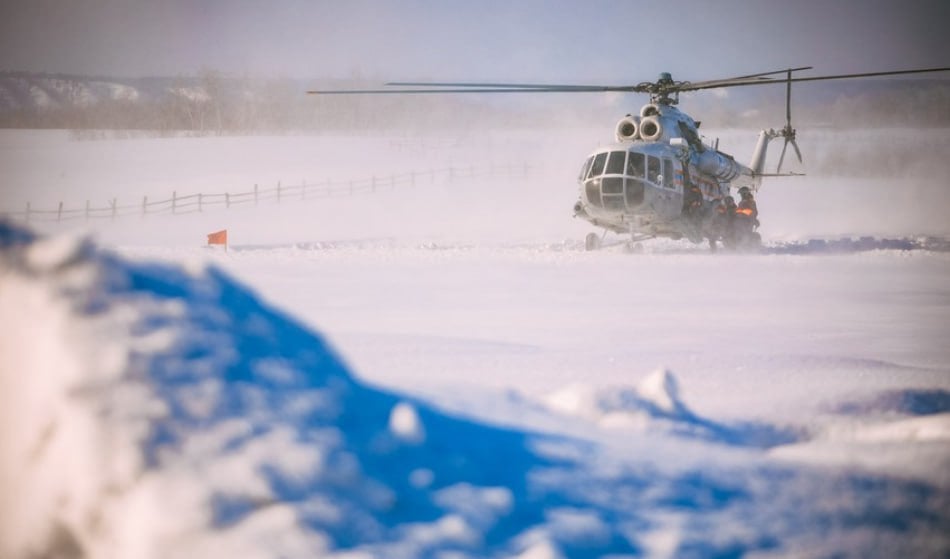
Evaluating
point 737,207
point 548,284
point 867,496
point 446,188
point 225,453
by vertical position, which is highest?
point 446,188

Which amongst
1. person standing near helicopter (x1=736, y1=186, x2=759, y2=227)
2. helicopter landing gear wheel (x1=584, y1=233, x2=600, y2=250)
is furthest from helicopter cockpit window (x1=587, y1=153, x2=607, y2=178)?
person standing near helicopter (x1=736, y1=186, x2=759, y2=227)

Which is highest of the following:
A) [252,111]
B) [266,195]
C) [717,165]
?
[252,111]

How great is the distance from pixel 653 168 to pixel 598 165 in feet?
3.36

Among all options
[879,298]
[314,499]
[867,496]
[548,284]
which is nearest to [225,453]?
[314,499]

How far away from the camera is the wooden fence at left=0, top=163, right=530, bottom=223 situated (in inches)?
911

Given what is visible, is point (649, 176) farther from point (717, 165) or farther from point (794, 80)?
point (794, 80)

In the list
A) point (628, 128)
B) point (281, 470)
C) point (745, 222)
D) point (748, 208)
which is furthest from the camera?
point (748, 208)

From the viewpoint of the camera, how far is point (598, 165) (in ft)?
41.2

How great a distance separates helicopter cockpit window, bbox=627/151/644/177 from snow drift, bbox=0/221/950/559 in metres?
9.88

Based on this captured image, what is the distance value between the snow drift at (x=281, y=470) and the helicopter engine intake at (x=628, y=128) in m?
10.8

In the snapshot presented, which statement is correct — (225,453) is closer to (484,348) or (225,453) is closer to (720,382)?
(484,348)

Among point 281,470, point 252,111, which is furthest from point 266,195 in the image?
point 252,111

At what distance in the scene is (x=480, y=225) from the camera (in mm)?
21891

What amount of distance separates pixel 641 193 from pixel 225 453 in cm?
1095
